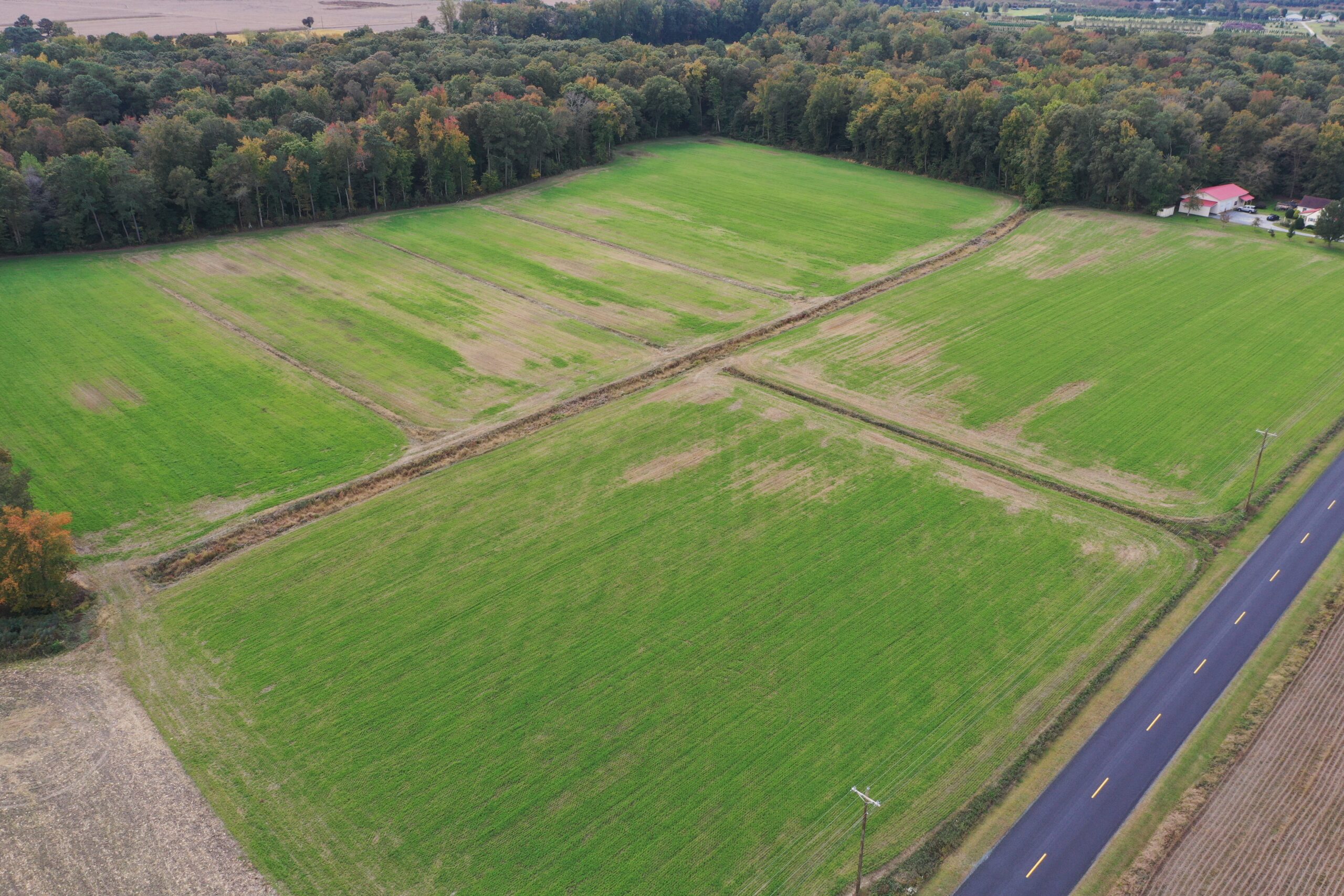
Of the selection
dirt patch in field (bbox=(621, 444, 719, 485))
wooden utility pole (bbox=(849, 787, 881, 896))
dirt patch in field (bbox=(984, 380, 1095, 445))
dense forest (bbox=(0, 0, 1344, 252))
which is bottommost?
wooden utility pole (bbox=(849, 787, 881, 896))

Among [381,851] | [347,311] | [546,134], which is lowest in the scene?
[381,851]

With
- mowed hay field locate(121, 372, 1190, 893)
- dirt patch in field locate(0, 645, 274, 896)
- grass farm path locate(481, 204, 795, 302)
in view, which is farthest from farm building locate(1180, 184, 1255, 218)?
dirt patch in field locate(0, 645, 274, 896)

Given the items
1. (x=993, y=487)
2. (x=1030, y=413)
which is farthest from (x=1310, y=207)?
(x=993, y=487)

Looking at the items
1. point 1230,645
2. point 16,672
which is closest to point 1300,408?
point 1230,645

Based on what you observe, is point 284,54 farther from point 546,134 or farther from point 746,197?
point 746,197

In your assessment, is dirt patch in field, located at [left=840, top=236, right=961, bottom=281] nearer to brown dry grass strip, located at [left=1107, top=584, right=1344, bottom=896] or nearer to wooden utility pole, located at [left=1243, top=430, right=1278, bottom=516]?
wooden utility pole, located at [left=1243, top=430, right=1278, bottom=516]

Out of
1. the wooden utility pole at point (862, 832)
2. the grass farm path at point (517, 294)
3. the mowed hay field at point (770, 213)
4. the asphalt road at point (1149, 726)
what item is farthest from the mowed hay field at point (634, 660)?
the mowed hay field at point (770, 213)
